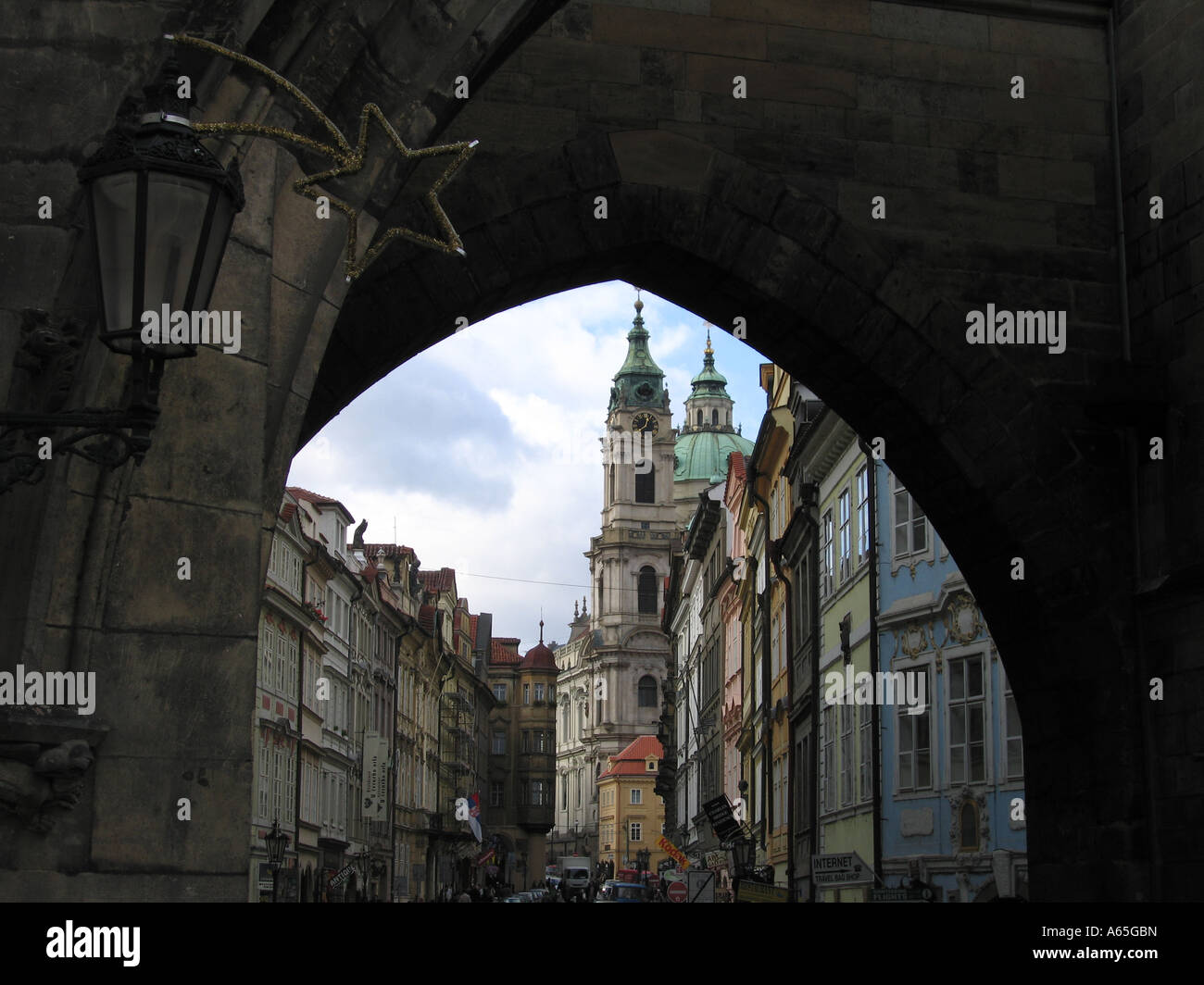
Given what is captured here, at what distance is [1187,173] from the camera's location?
9664 mm

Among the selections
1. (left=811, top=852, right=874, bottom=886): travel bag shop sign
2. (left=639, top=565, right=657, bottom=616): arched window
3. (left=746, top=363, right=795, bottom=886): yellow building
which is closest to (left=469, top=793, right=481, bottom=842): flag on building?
(left=746, top=363, right=795, bottom=886): yellow building

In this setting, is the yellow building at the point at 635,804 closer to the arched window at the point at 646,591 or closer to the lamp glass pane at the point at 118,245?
the arched window at the point at 646,591

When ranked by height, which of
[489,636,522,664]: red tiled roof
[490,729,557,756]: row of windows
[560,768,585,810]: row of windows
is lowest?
[560,768,585,810]: row of windows

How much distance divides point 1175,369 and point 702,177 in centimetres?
279

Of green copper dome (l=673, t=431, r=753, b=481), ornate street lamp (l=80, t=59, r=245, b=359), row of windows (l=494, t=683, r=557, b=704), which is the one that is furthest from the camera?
green copper dome (l=673, t=431, r=753, b=481)

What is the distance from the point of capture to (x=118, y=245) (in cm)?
351

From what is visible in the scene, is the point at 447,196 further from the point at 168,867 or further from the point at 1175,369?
the point at 168,867

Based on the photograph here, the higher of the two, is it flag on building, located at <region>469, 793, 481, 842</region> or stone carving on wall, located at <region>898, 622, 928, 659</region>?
stone carving on wall, located at <region>898, 622, 928, 659</region>

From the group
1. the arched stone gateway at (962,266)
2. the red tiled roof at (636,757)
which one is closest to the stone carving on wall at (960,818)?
the arched stone gateway at (962,266)

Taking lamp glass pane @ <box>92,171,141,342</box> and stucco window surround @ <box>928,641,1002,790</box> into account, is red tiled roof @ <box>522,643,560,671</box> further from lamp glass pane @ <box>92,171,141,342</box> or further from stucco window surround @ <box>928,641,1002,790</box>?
lamp glass pane @ <box>92,171,141,342</box>

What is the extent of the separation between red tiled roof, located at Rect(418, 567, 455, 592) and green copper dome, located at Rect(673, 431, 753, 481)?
58.2m

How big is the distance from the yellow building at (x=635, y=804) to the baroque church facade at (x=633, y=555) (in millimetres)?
8996

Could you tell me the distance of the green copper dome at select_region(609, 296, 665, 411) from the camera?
12938 cm

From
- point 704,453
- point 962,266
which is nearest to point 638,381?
point 704,453
